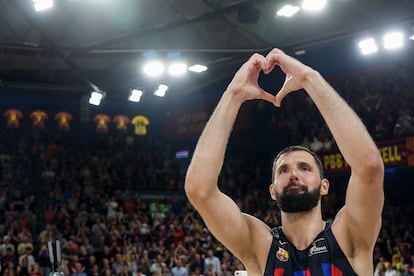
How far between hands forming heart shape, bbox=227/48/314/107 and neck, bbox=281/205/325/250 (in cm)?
58

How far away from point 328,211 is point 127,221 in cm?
667

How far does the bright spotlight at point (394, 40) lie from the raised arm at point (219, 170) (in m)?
14.1

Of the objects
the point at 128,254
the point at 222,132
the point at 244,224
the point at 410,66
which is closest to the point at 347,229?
the point at 244,224

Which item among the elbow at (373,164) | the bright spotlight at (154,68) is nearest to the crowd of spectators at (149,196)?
the bright spotlight at (154,68)

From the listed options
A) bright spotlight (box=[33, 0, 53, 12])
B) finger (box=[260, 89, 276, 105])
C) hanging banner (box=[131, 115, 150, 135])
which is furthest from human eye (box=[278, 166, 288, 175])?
hanging banner (box=[131, 115, 150, 135])

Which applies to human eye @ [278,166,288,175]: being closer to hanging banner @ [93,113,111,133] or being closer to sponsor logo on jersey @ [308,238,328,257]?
sponsor logo on jersey @ [308,238,328,257]

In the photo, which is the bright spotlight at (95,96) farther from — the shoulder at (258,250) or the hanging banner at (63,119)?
the shoulder at (258,250)

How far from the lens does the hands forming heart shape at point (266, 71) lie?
329 cm

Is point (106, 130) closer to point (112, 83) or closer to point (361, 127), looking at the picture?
point (112, 83)

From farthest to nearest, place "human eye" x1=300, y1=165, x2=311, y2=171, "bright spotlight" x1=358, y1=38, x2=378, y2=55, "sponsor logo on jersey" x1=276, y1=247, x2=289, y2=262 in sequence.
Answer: "bright spotlight" x1=358, y1=38, x2=378, y2=55, "human eye" x1=300, y1=165, x2=311, y2=171, "sponsor logo on jersey" x1=276, y1=247, x2=289, y2=262

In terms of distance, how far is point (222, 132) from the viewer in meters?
3.28

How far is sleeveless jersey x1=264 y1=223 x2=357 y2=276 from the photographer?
315 centimetres

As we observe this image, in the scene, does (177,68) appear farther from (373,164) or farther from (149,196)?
(373,164)

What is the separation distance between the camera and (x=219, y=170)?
10.7 feet
